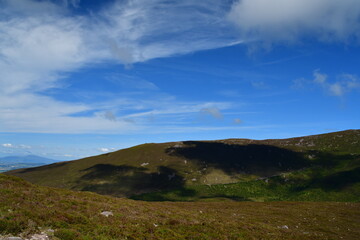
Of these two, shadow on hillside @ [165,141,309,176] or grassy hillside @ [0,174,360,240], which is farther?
shadow on hillside @ [165,141,309,176]

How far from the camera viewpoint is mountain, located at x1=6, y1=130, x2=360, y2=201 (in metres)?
77.6

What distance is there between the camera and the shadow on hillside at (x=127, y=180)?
89562 mm

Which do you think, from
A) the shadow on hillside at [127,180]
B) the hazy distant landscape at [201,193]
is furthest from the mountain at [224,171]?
the hazy distant landscape at [201,193]

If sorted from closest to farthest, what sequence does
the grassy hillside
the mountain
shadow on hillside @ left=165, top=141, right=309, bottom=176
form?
the grassy hillside → the mountain → shadow on hillside @ left=165, top=141, right=309, bottom=176

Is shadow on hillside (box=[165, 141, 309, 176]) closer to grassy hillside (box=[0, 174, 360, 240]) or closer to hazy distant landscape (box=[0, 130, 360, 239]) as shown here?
hazy distant landscape (box=[0, 130, 360, 239])

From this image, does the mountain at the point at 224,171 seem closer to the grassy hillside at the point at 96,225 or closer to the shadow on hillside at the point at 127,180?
the shadow on hillside at the point at 127,180

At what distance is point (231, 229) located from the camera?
80.5ft

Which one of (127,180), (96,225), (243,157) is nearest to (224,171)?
(243,157)

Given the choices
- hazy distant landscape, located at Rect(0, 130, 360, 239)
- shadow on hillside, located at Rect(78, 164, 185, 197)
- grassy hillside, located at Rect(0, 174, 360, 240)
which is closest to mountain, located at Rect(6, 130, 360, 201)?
shadow on hillside, located at Rect(78, 164, 185, 197)

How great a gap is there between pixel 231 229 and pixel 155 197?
59.1 m

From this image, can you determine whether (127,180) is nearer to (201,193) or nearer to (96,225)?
(201,193)

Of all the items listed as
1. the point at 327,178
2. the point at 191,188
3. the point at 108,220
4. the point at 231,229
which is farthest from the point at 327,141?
the point at 108,220

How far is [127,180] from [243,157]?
56.1m

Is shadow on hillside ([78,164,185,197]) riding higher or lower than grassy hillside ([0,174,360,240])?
lower
